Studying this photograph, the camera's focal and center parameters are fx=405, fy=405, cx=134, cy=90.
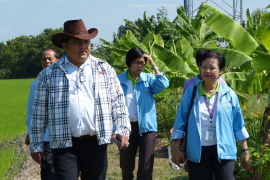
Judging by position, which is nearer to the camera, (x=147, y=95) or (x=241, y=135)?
(x=241, y=135)

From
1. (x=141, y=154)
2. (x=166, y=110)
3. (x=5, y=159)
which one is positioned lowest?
(x=5, y=159)

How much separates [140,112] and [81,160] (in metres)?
1.54

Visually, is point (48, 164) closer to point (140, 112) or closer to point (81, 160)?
point (140, 112)

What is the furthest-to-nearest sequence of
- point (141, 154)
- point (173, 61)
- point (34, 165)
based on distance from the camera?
point (34, 165), point (173, 61), point (141, 154)

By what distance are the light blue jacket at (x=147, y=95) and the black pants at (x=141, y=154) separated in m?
0.10

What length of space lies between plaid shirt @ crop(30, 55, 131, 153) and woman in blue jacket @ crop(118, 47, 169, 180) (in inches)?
50.6

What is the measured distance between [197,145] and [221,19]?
2.97 metres

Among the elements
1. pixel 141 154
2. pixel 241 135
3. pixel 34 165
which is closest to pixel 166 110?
pixel 34 165

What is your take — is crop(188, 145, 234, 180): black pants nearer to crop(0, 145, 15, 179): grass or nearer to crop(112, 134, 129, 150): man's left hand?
crop(112, 134, 129, 150): man's left hand

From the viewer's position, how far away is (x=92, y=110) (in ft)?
11.7

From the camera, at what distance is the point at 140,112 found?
501cm

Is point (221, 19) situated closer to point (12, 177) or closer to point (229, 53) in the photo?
point (229, 53)

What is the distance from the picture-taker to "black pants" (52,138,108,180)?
3.52 m

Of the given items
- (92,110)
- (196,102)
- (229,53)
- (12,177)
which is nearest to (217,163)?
(196,102)
